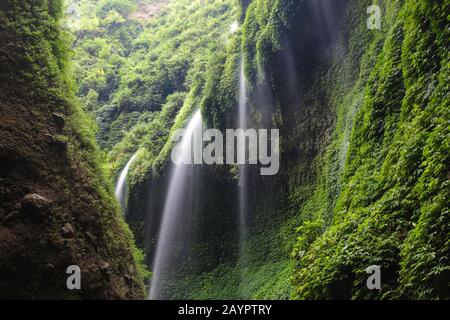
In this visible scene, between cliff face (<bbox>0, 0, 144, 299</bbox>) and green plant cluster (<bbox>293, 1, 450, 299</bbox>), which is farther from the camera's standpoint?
cliff face (<bbox>0, 0, 144, 299</bbox>)

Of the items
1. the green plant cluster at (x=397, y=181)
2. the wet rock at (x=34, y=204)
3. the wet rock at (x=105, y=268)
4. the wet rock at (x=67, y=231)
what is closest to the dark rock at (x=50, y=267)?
the wet rock at (x=67, y=231)

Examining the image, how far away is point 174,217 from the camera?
1750cm

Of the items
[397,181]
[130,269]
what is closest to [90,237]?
[130,269]

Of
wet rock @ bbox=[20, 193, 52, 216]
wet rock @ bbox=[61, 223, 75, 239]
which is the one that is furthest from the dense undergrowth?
wet rock @ bbox=[20, 193, 52, 216]

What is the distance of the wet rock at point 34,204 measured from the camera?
6.30 m

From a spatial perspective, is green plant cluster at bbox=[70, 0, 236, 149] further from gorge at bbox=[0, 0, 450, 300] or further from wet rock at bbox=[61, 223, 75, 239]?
wet rock at bbox=[61, 223, 75, 239]

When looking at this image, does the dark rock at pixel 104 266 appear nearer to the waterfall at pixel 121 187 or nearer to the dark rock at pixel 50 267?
the dark rock at pixel 50 267

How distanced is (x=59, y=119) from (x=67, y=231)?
8.64 feet

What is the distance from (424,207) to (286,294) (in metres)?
5.11

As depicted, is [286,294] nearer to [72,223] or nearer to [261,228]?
[261,228]

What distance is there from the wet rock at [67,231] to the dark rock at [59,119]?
2.40 meters

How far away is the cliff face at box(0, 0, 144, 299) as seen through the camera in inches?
240

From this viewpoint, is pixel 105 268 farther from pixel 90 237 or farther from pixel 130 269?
pixel 130 269

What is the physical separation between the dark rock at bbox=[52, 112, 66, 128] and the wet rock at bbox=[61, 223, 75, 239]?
2402 millimetres
